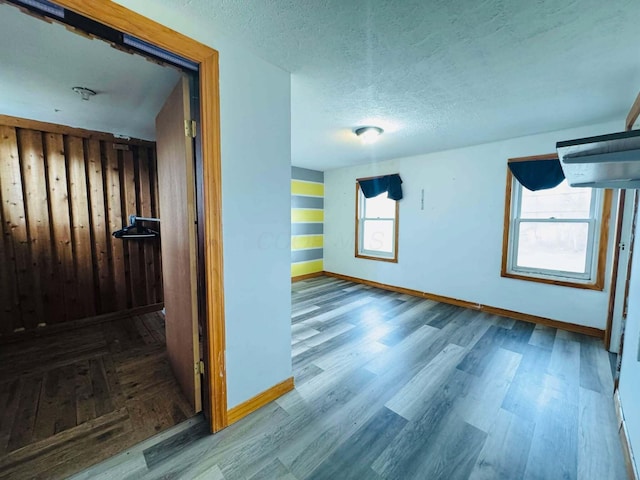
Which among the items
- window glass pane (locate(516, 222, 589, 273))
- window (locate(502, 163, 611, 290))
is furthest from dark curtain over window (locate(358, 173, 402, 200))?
window glass pane (locate(516, 222, 589, 273))

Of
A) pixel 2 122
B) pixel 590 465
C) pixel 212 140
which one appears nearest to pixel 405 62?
pixel 212 140

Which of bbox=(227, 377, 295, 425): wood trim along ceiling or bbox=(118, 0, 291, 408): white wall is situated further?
bbox=(227, 377, 295, 425): wood trim along ceiling

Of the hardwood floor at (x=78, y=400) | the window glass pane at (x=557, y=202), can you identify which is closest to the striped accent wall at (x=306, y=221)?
the hardwood floor at (x=78, y=400)

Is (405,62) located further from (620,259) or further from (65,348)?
(65,348)

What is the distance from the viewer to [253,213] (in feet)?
5.47

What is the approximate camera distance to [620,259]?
247 centimetres

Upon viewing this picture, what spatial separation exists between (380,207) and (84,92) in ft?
13.5

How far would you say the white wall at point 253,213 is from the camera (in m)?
1.53

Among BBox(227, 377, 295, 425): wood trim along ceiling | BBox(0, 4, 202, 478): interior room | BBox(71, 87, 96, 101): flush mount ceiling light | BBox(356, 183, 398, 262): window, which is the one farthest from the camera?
BBox(356, 183, 398, 262): window

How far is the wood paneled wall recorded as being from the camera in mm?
2643

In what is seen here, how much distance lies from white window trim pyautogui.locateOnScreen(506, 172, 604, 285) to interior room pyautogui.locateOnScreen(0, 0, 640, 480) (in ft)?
0.08

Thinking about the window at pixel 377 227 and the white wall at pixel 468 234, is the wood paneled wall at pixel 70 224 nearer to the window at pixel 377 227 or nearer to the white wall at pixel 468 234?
the window at pixel 377 227

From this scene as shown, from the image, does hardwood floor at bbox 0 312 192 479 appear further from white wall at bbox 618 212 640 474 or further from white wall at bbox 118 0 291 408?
white wall at bbox 618 212 640 474

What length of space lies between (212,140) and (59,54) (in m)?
1.08
